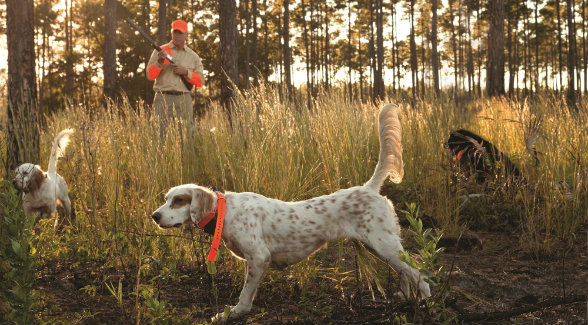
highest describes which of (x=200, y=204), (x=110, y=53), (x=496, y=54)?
(x=110, y=53)

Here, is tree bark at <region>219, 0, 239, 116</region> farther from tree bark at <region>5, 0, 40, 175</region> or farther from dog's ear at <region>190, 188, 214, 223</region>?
dog's ear at <region>190, 188, 214, 223</region>

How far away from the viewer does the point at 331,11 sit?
39.8 metres

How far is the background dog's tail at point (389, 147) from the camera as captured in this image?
3215mm

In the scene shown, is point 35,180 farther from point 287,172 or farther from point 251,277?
point 251,277

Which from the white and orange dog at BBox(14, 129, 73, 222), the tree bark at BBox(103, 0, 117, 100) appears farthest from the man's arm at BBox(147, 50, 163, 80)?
the tree bark at BBox(103, 0, 117, 100)

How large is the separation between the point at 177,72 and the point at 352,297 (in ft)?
18.7

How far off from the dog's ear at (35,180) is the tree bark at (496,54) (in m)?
11.6

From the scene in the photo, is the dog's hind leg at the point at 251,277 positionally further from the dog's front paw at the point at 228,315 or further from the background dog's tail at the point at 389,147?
the background dog's tail at the point at 389,147

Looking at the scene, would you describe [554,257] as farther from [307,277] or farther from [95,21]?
[95,21]

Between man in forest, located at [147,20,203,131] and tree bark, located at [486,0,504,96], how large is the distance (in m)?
8.63

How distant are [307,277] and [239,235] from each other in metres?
0.75

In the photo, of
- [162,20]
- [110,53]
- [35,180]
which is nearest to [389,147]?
[35,180]

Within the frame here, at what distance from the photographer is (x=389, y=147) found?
325 centimetres

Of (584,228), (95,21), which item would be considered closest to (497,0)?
(584,228)
